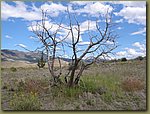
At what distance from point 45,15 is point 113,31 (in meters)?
0.75

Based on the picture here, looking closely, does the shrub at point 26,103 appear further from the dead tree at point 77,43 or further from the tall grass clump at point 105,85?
the tall grass clump at point 105,85

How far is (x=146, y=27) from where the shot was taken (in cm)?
426

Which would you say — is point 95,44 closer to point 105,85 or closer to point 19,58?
point 105,85

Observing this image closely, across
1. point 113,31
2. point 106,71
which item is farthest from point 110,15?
point 106,71

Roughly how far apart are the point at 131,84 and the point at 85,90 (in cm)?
50

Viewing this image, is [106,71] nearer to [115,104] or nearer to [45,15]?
[115,104]

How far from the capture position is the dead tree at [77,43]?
432cm

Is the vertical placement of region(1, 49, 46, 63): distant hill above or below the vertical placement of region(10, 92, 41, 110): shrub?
above

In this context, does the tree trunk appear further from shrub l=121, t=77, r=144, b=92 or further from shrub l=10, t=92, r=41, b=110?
shrub l=121, t=77, r=144, b=92

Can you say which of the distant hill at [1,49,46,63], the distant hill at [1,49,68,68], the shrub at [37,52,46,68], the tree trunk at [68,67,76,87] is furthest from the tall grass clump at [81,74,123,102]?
the distant hill at [1,49,46,63]

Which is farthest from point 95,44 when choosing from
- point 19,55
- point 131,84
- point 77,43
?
point 19,55

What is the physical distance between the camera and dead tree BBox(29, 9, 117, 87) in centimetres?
432

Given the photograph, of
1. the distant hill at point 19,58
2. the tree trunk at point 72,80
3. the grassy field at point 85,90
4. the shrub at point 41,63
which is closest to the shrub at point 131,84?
the grassy field at point 85,90

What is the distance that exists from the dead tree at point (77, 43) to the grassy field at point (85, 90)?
0.10 metres
